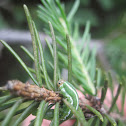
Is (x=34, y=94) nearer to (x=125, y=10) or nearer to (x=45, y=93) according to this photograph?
(x=45, y=93)

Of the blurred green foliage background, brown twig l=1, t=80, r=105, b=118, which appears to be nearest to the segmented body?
brown twig l=1, t=80, r=105, b=118

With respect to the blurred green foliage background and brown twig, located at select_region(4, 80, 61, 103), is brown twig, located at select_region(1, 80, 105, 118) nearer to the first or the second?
brown twig, located at select_region(4, 80, 61, 103)

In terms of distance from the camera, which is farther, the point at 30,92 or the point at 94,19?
the point at 94,19

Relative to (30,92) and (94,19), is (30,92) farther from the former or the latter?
(94,19)

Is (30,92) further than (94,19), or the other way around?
(94,19)

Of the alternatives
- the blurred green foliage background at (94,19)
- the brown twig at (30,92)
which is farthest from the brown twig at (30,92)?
the blurred green foliage background at (94,19)

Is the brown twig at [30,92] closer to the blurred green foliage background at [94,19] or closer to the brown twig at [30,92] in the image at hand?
the brown twig at [30,92]

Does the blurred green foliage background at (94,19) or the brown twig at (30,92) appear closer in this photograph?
the brown twig at (30,92)

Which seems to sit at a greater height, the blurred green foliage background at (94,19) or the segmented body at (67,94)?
the blurred green foliage background at (94,19)

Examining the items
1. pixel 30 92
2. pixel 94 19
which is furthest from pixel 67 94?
pixel 94 19

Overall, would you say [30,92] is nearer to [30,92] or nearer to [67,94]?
[30,92]

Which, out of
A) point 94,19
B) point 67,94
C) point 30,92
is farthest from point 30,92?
point 94,19

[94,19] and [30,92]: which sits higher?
[94,19]
